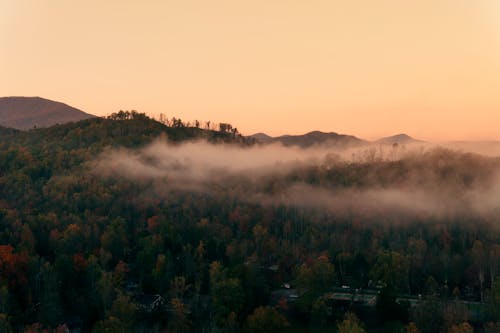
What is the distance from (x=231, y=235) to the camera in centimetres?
8725

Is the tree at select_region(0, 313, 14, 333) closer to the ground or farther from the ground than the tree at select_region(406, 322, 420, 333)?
closer to the ground

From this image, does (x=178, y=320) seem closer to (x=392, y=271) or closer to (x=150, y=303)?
(x=150, y=303)

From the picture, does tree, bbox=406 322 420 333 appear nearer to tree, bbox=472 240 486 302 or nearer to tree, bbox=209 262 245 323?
tree, bbox=209 262 245 323

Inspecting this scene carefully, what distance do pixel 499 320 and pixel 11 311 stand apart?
44.0 meters

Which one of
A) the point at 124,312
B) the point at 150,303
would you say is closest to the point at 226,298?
the point at 150,303

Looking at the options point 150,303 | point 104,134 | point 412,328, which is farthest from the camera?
point 104,134

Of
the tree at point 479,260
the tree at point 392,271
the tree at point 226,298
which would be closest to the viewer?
the tree at point 226,298

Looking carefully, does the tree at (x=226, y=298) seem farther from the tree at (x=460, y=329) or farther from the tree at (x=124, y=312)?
the tree at (x=460, y=329)

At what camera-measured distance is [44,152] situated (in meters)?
112

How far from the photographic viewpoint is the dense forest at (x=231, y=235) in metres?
50.0

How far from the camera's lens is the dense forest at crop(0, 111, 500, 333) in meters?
50.0

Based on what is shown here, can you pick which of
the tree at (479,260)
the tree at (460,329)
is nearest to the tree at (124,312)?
the tree at (460,329)

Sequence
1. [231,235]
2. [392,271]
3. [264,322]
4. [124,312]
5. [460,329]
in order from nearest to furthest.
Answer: [460,329], [124,312], [264,322], [392,271], [231,235]

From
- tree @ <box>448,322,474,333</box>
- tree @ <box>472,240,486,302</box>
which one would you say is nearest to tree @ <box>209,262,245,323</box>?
tree @ <box>448,322,474,333</box>
